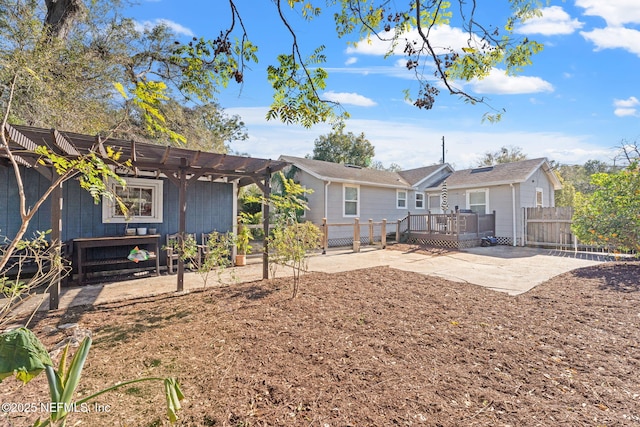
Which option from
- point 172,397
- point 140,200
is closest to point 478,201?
point 140,200

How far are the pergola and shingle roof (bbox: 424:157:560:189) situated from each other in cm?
1117

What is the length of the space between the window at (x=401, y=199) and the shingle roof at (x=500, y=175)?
2.22 m

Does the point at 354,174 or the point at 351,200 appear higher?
the point at 354,174

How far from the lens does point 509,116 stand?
3.25 m

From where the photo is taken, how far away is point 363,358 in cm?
285

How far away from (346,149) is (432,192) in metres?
13.1

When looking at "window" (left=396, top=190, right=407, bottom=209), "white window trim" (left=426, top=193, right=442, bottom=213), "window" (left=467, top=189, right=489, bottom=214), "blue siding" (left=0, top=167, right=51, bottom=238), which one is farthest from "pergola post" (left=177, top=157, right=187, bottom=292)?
"white window trim" (left=426, top=193, right=442, bottom=213)

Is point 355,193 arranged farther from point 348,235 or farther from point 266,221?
point 266,221

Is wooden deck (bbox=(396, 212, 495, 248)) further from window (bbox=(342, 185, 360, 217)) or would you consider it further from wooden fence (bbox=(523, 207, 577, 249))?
window (bbox=(342, 185, 360, 217))

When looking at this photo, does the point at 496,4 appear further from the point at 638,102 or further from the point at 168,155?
the point at 638,102

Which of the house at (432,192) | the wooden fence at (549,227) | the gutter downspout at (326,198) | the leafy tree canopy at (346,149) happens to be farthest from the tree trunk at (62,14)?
the leafy tree canopy at (346,149)

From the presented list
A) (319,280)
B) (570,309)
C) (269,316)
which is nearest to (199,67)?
(269,316)

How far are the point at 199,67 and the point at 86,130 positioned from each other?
6169mm

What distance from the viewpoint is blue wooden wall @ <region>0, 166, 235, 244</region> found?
588 cm
